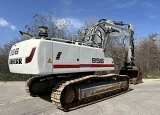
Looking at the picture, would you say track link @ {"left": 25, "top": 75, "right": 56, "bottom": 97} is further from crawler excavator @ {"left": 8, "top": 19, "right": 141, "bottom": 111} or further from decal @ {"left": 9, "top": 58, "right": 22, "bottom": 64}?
decal @ {"left": 9, "top": 58, "right": 22, "bottom": 64}

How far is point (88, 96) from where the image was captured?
846cm

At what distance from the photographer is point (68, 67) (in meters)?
8.20

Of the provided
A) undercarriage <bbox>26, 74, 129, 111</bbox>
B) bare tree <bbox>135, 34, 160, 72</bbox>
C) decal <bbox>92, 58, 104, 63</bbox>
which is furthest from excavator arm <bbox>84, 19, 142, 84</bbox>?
bare tree <bbox>135, 34, 160, 72</bbox>

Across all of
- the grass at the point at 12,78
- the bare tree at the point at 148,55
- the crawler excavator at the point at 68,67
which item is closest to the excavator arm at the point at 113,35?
the crawler excavator at the point at 68,67

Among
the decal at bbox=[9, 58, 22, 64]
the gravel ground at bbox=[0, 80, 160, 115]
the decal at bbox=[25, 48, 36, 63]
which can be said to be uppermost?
the decal at bbox=[25, 48, 36, 63]

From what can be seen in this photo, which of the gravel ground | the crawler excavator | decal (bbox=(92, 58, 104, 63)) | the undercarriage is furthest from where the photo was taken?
decal (bbox=(92, 58, 104, 63))

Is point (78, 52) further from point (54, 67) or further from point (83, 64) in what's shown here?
point (54, 67)

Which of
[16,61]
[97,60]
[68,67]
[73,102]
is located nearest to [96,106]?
[73,102]

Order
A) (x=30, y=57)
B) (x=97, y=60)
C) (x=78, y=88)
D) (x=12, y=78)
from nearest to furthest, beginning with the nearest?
(x=30, y=57) < (x=78, y=88) < (x=97, y=60) < (x=12, y=78)

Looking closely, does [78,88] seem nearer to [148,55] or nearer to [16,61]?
[16,61]

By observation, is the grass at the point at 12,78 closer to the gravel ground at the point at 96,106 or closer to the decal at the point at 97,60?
the gravel ground at the point at 96,106

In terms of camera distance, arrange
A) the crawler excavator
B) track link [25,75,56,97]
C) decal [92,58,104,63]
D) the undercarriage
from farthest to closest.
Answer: track link [25,75,56,97] < decal [92,58,104,63] < the undercarriage < the crawler excavator

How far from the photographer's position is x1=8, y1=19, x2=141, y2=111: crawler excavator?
24.3 feet

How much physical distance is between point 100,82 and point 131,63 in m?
4.55
